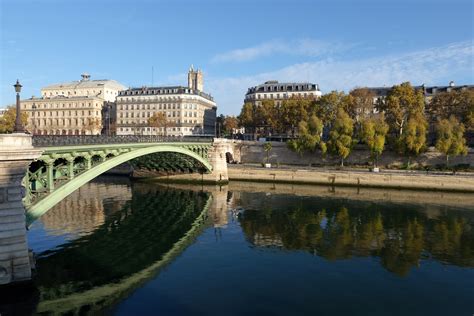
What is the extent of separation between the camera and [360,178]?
61562 mm

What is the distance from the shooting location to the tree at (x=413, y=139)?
65688mm

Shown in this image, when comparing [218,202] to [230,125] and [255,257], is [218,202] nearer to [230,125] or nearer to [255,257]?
[255,257]

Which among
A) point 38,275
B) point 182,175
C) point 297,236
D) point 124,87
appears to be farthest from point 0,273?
point 124,87

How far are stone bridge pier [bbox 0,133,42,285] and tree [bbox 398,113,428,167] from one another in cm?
→ 5998

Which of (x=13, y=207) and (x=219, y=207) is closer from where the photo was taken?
(x=13, y=207)

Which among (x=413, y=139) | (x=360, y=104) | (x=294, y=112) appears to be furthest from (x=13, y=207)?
(x=360, y=104)

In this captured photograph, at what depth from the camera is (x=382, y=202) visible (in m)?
49.6

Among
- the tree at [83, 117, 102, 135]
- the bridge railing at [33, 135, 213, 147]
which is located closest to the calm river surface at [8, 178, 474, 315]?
the bridge railing at [33, 135, 213, 147]

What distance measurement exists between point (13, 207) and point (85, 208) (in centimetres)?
2602

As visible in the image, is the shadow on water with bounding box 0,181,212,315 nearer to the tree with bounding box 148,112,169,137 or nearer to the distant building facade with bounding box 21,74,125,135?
the tree with bounding box 148,112,169,137

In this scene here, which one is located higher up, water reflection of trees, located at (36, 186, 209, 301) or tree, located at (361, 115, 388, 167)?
tree, located at (361, 115, 388, 167)

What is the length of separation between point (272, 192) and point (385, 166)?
25171mm

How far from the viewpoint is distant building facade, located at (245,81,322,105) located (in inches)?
4628

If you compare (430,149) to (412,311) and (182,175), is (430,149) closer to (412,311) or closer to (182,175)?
(182,175)
